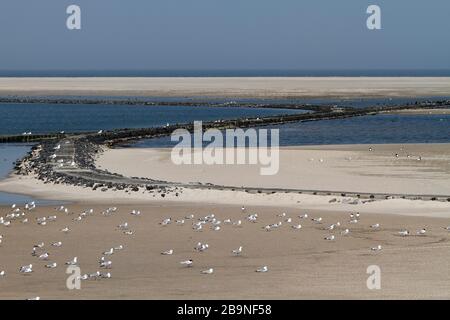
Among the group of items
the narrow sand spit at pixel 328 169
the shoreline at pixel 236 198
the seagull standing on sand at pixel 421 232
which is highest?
the seagull standing on sand at pixel 421 232

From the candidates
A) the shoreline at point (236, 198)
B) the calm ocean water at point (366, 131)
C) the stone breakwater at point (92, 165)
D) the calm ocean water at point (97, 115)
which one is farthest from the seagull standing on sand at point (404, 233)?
the calm ocean water at point (97, 115)

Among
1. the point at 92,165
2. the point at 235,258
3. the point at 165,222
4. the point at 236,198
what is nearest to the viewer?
the point at 235,258

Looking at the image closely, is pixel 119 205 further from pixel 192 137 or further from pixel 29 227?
pixel 192 137

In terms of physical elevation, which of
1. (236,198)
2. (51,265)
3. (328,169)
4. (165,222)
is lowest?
(328,169)

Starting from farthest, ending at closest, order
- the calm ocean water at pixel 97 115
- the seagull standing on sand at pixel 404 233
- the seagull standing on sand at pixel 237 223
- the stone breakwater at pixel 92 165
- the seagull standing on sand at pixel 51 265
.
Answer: the calm ocean water at pixel 97 115, the stone breakwater at pixel 92 165, the seagull standing on sand at pixel 237 223, the seagull standing on sand at pixel 404 233, the seagull standing on sand at pixel 51 265

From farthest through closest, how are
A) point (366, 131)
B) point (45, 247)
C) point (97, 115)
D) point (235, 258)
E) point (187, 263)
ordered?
point (97, 115), point (366, 131), point (45, 247), point (235, 258), point (187, 263)

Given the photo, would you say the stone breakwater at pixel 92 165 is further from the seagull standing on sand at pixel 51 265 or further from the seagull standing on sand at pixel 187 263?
the seagull standing on sand at pixel 51 265

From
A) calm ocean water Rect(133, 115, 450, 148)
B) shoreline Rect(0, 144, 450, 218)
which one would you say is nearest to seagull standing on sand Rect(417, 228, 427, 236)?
shoreline Rect(0, 144, 450, 218)

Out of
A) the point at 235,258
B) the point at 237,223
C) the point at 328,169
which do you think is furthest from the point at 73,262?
the point at 328,169

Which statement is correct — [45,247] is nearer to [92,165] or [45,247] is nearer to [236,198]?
[236,198]
